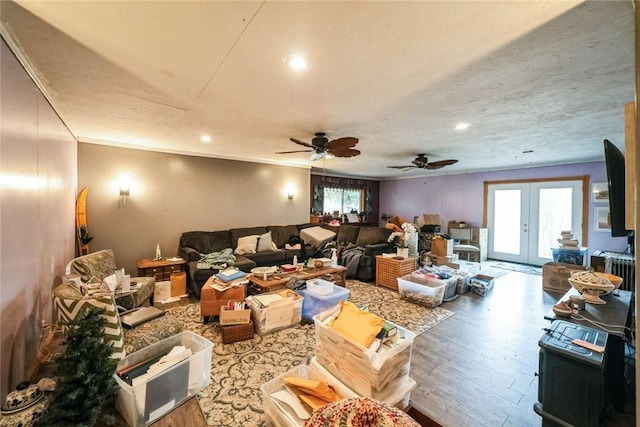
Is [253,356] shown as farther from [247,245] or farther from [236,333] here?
[247,245]

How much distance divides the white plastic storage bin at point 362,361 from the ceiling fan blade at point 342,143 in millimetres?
2186

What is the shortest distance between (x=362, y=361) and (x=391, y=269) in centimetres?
322

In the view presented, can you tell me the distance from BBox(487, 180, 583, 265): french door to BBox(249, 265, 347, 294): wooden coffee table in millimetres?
5084

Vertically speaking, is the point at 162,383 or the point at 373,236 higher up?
the point at 373,236

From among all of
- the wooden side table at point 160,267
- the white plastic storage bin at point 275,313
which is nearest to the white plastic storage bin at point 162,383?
the white plastic storage bin at point 275,313

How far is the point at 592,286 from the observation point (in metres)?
1.84

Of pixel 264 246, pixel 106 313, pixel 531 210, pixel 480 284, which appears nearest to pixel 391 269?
pixel 480 284

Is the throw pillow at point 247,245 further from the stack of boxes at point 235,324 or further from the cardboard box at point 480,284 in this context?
the cardboard box at point 480,284

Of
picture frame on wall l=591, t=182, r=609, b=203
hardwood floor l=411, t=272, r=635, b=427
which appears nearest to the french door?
picture frame on wall l=591, t=182, r=609, b=203

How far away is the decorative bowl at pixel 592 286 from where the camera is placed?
182cm

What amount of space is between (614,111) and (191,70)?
13.5 ft

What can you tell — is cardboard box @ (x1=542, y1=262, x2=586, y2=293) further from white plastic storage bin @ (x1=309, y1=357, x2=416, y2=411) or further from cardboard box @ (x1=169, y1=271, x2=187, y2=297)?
cardboard box @ (x1=169, y1=271, x2=187, y2=297)

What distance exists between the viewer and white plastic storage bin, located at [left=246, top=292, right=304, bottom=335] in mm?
2697

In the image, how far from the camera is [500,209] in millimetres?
6418
